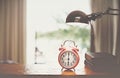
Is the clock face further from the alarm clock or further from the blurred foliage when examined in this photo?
the blurred foliage

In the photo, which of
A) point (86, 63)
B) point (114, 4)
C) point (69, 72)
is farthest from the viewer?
point (114, 4)

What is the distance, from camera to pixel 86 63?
1700 millimetres

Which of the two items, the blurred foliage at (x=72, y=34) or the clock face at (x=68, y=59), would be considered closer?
the clock face at (x=68, y=59)

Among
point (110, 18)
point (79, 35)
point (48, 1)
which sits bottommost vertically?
point (79, 35)

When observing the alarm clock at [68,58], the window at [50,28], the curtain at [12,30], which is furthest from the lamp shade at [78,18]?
the curtain at [12,30]

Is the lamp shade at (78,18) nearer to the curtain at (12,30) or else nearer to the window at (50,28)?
the window at (50,28)

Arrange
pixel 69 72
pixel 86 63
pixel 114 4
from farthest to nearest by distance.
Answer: pixel 114 4 < pixel 86 63 < pixel 69 72

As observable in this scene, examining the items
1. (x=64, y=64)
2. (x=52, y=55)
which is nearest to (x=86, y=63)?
(x=64, y=64)

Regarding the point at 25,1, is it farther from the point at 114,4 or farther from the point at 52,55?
the point at 114,4

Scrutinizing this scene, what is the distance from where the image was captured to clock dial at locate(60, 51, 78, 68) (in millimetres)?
1496

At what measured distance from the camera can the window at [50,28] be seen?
4.24 m

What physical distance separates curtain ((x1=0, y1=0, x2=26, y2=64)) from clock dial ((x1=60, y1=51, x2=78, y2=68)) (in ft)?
9.32

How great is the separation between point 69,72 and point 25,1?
9.93ft

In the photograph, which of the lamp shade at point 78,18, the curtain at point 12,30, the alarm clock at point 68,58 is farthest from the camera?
the curtain at point 12,30
